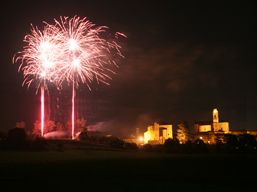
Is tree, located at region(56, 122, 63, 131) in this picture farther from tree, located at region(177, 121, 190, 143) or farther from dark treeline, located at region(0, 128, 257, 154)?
tree, located at region(177, 121, 190, 143)

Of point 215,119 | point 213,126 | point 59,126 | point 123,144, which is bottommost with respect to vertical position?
point 123,144

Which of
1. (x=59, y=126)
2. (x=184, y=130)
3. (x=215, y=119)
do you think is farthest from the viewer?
(x=59, y=126)

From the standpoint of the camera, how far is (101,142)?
217 ft

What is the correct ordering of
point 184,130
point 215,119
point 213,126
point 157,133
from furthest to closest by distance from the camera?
point 213,126 → point 215,119 → point 157,133 → point 184,130

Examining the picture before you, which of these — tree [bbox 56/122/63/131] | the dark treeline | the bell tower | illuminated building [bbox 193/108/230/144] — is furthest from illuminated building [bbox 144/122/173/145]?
tree [bbox 56/122/63/131]

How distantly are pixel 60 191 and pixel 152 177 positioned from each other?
25.2 feet

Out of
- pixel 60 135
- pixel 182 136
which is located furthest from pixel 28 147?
pixel 182 136

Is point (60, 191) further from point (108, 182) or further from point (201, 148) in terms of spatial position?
point (201, 148)

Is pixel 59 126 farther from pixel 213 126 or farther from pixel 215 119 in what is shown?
pixel 215 119

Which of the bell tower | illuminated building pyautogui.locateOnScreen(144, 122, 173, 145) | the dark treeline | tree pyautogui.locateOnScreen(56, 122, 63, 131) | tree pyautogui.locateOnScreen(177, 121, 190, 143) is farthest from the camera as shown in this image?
tree pyautogui.locateOnScreen(56, 122, 63, 131)

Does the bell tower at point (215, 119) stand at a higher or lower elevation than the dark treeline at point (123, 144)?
higher

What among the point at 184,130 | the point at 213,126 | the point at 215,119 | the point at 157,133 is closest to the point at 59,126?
the point at 157,133

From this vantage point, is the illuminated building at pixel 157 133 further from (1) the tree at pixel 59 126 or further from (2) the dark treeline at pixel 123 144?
(1) the tree at pixel 59 126

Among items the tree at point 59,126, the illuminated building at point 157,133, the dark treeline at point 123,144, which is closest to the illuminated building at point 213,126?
the illuminated building at point 157,133
